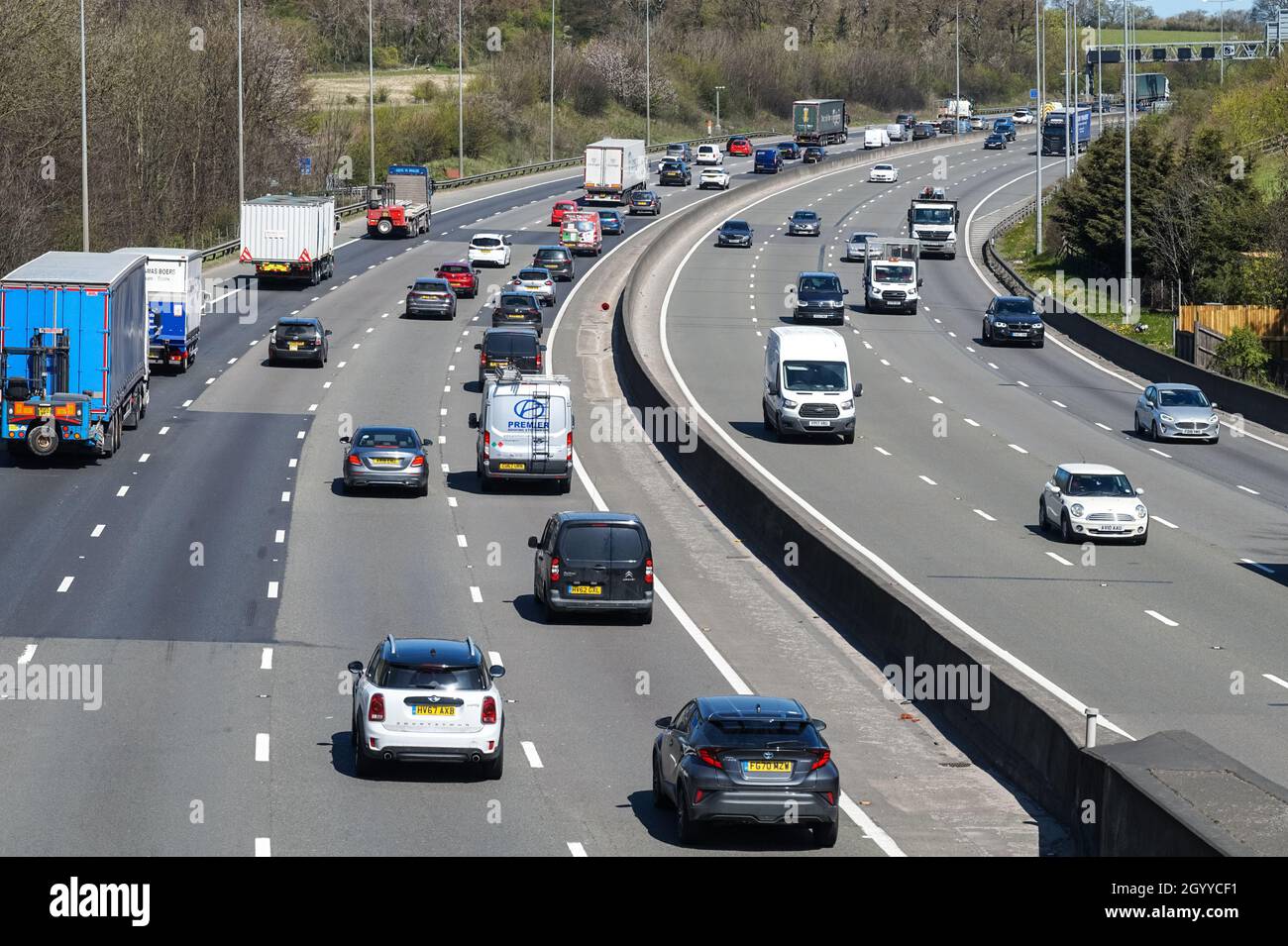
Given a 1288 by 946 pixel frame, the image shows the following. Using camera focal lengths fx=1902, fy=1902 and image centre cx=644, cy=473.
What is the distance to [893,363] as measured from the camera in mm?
60750

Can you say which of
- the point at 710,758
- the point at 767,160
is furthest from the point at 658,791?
the point at 767,160

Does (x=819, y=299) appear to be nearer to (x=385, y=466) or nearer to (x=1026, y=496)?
(x=1026, y=496)

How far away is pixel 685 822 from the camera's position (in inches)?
695

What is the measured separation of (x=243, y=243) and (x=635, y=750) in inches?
2037

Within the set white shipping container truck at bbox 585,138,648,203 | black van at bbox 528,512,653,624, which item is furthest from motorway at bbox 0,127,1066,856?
white shipping container truck at bbox 585,138,648,203

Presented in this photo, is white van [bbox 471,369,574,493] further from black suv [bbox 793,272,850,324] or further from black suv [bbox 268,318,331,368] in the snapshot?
black suv [bbox 793,272,850,324]

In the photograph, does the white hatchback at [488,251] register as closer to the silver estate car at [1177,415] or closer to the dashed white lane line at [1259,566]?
the silver estate car at [1177,415]

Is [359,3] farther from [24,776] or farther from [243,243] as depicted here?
[24,776]

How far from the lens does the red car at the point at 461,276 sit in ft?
230

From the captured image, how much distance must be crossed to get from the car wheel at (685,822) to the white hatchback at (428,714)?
106 inches

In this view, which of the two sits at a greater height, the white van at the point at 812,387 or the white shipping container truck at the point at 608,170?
the white shipping container truck at the point at 608,170

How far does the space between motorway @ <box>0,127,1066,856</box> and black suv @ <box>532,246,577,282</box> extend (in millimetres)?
23777

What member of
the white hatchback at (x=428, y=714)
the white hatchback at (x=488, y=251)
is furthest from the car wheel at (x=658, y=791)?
the white hatchback at (x=488, y=251)

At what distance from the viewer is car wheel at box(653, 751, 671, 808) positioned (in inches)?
741
